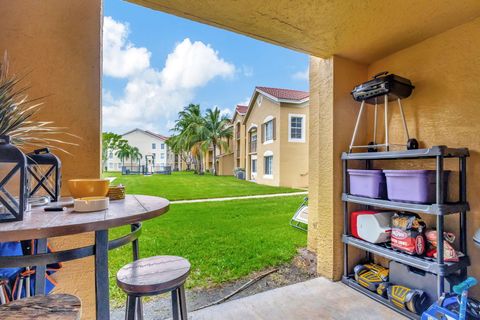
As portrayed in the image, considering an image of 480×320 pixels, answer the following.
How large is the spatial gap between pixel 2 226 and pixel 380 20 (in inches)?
104

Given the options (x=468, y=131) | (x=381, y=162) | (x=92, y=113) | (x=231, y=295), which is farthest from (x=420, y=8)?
(x=231, y=295)

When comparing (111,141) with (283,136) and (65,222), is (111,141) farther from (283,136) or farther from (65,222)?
(65,222)

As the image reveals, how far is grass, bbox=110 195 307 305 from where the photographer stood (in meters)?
2.96

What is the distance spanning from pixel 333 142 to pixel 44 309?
2.54 meters

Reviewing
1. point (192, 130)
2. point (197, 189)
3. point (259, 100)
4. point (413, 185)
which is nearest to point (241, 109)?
point (259, 100)

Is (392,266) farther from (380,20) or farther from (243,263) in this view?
(380,20)

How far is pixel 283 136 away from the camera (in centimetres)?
1265

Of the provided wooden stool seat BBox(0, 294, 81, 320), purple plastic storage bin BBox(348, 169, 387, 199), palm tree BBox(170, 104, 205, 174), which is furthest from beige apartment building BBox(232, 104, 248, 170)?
wooden stool seat BBox(0, 294, 81, 320)

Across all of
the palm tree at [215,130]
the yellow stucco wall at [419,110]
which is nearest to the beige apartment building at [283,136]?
the palm tree at [215,130]

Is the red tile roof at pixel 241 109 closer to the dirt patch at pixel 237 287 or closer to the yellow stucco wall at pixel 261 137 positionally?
the yellow stucco wall at pixel 261 137

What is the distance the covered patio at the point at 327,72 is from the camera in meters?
1.62

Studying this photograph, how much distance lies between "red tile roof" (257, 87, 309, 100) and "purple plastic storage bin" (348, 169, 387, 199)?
1054 cm

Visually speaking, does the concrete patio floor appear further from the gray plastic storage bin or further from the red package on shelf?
the red package on shelf

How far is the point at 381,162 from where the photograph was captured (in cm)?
264
